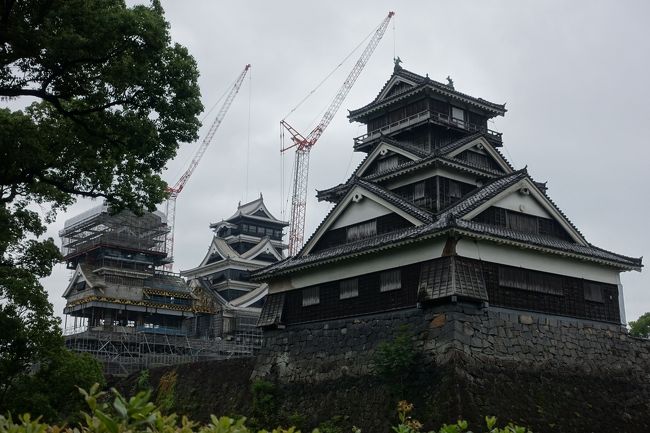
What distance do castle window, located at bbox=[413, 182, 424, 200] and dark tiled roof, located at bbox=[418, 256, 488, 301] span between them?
18.4 feet

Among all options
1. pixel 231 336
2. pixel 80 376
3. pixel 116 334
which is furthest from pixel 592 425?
pixel 231 336

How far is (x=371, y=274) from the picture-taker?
29.4 metres

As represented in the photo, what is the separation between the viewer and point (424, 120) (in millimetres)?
34281

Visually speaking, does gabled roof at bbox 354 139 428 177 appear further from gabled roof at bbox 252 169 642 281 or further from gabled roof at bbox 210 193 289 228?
gabled roof at bbox 210 193 289 228

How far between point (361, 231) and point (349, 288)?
9.73 feet

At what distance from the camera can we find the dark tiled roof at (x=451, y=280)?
25.6m

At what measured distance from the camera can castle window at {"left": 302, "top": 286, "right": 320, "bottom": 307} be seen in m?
31.8

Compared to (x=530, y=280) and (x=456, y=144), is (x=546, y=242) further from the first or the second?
(x=456, y=144)

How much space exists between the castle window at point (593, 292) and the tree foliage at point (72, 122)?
20205mm

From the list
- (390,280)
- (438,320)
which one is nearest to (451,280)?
(438,320)

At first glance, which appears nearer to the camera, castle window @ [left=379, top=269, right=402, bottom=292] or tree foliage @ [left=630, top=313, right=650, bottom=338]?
castle window @ [left=379, top=269, right=402, bottom=292]

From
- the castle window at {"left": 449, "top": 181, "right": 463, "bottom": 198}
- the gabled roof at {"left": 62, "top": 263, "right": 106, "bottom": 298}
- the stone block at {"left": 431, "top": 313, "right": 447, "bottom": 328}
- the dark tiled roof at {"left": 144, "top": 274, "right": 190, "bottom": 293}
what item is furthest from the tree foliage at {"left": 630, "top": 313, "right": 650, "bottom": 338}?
the gabled roof at {"left": 62, "top": 263, "right": 106, "bottom": 298}

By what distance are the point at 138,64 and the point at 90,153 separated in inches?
124

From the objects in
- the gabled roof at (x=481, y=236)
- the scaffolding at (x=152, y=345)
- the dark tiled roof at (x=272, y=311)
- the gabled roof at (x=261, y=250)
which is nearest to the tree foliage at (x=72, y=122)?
the gabled roof at (x=481, y=236)
